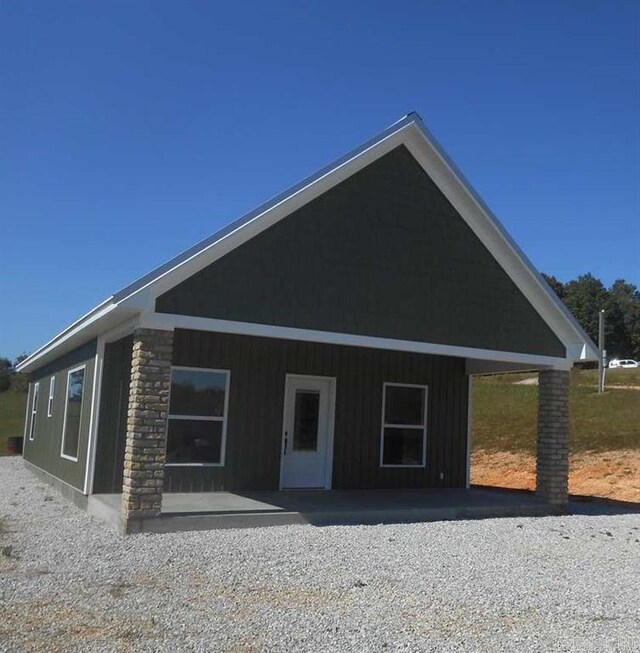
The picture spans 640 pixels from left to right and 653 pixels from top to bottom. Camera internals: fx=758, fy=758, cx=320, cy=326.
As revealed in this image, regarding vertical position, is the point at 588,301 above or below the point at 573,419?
above

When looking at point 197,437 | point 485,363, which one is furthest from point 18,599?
point 485,363

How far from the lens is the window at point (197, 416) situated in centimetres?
1243

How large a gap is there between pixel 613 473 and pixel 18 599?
16.4 m

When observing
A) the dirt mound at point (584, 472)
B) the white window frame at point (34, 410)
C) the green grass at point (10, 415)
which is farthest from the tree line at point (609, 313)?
the white window frame at point (34, 410)

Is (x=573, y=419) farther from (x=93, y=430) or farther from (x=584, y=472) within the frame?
(x=93, y=430)

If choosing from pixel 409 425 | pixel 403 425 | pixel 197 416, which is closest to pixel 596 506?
pixel 409 425

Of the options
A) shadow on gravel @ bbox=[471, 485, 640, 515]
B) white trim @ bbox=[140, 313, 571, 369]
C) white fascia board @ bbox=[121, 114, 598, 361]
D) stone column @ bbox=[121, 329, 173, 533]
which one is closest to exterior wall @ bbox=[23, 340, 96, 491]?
stone column @ bbox=[121, 329, 173, 533]

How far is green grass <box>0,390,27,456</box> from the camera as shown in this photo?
32.9 m

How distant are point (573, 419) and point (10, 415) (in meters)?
27.3

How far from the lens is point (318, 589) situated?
693 cm

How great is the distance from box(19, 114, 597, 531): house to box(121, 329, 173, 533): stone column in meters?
0.02

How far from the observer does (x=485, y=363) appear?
14711 millimetres

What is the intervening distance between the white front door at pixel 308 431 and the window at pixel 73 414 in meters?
3.63

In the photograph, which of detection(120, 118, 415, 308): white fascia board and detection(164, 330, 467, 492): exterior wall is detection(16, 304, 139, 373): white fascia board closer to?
detection(120, 118, 415, 308): white fascia board
